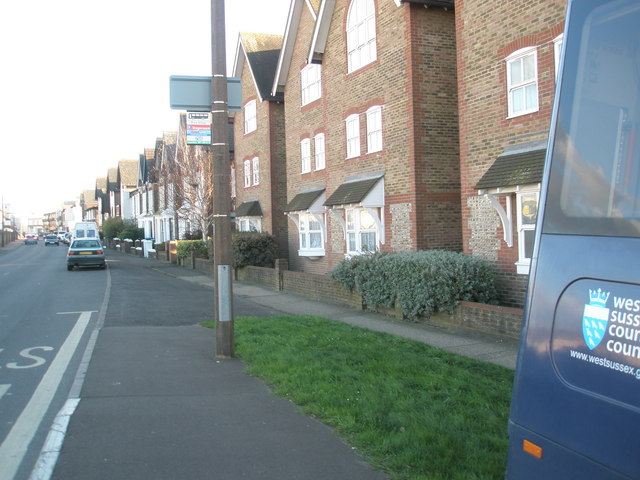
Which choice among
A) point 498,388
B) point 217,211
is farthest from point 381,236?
point 498,388

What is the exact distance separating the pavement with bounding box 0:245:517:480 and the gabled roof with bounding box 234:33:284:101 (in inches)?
708

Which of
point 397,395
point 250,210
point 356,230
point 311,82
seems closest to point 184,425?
point 397,395

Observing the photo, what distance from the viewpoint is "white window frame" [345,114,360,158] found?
57.4ft

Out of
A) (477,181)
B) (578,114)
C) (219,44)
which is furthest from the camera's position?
(477,181)

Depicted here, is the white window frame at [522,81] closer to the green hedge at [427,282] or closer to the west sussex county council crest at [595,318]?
the green hedge at [427,282]

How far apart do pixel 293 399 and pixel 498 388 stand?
2.38 meters

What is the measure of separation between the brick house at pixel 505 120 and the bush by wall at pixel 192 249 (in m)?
20.3

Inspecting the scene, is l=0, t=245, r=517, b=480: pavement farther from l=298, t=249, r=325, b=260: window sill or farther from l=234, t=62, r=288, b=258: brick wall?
l=234, t=62, r=288, b=258: brick wall

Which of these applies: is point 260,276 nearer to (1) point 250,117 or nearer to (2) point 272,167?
(2) point 272,167

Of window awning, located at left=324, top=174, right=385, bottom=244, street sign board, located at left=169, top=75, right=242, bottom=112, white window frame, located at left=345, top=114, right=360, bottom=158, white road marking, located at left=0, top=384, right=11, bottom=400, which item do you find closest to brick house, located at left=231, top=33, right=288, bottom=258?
white window frame, located at left=345, top=114, right=360, bottom=158

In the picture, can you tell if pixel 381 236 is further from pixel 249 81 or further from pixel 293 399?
pixel 249 81

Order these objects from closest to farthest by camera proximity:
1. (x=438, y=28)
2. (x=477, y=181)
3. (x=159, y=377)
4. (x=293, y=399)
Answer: (x=293, y=399)
(x=159, y=377)
(x=477, y=181)
(x=438, y=28)

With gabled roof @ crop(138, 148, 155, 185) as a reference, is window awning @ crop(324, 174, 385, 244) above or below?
below

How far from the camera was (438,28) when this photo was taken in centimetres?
1515
